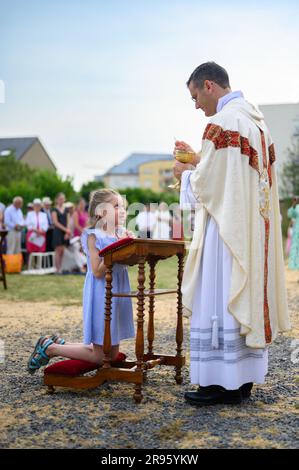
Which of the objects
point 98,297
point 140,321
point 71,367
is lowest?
point 71,367

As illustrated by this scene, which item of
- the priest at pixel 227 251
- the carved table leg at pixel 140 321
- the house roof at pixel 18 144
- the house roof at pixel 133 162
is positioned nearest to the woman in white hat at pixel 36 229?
the carved table leg at pixel 140 321

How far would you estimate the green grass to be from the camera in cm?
1065

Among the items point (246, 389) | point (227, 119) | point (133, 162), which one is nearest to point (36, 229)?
point (246, 389)

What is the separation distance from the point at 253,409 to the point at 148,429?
84 centimetres

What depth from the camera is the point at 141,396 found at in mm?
4426

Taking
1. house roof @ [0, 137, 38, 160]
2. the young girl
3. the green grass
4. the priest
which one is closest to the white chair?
the green grass

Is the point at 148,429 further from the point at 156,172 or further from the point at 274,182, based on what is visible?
the point at 156,172

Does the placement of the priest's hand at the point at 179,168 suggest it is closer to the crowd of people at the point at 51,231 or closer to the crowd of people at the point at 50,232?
the crowd of people at the point at 51,231

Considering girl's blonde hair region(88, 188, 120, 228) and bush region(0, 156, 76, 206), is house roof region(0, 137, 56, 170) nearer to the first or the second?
bush region(0, 156, 76, 206)

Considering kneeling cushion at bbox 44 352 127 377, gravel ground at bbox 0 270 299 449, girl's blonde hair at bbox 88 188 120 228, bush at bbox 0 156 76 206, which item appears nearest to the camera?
gravel ground at bbox 0 270 299 449

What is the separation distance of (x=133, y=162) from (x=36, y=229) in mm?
89698

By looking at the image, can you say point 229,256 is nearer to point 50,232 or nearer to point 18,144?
point 50,232

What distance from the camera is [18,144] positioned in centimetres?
5912
